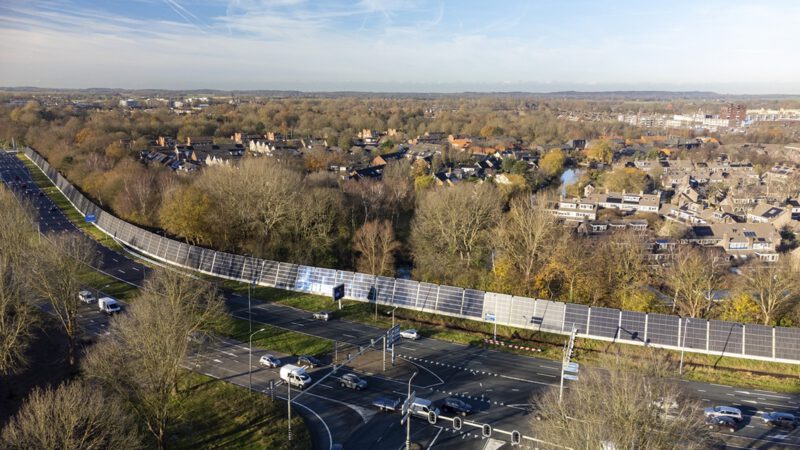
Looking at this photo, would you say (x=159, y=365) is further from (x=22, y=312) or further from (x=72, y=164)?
(x=72, y=164)

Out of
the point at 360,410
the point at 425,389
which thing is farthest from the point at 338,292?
the point at 360,410

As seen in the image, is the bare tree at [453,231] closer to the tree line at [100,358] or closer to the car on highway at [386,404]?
the car on highway at [386,404]

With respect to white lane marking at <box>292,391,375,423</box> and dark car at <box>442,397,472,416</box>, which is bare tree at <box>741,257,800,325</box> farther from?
white lane marking at <box>292,391,375,423</box>

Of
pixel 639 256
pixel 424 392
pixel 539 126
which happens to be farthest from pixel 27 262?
pixel 539 126

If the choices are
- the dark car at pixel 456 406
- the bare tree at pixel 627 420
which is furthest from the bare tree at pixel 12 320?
the bare tree at pixel 627 420

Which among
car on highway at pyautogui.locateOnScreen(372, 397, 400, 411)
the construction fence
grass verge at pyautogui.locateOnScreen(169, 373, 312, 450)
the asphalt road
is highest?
the construction fence

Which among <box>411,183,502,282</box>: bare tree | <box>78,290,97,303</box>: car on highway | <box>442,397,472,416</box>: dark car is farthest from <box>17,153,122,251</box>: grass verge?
<box>442,397,472,416</box>: dark car
